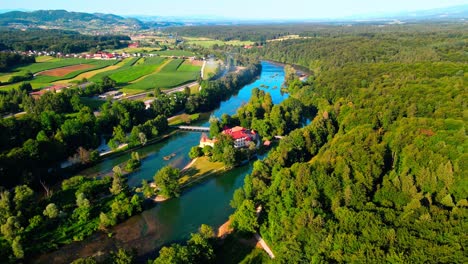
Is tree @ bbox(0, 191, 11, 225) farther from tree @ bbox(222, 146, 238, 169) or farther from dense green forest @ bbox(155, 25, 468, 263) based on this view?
tree @ bbox(222, 146, 238, 169)

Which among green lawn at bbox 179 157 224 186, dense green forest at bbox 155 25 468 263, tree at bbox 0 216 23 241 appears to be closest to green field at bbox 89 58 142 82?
dense green forest at bbox 155 25 468 263

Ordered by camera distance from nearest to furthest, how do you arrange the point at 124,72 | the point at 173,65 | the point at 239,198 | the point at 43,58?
the point at 239,198, the point at 124,72, the point at 173,65, the point at 43,58

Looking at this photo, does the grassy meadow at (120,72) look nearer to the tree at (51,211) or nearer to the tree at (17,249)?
the tree at (51,211)

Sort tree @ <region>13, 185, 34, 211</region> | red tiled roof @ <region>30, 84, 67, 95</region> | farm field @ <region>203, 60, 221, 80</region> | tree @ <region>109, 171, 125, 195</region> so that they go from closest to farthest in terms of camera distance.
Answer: tree @ <region>13, 185, 34, 211</region> → tree @ <region>109, 171, 125, 195</region> → red tiled roof @ <region>30, 84, 67, 95</region> → farm field @ <region>203, 60, 221, 80</region>

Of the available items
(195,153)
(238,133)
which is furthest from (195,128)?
(195,153)

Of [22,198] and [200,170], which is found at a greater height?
[22,198]

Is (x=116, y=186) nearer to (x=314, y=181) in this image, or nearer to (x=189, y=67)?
(x=314, y=181)
